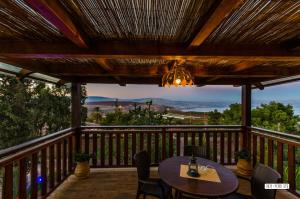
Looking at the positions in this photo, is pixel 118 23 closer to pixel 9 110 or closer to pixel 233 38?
pixel 233 38

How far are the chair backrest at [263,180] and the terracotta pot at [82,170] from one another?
300cm

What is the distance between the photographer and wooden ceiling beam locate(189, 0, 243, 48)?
3.55ft

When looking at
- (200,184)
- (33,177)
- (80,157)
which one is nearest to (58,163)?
(80,157)

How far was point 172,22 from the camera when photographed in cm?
156

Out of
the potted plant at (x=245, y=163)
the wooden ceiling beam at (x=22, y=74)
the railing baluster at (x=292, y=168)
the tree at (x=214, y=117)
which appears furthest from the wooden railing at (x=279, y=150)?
the wooden ceiling beam at (x=22, y=74)

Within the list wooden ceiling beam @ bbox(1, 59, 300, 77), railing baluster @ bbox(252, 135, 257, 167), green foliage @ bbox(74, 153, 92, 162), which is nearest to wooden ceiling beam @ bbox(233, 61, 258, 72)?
wooden ceiling beam @ bbox(1, 59, 300, 77)

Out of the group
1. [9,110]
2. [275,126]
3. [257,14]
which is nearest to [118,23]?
[257,14]

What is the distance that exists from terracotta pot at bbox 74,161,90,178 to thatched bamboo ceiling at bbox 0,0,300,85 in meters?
2.28

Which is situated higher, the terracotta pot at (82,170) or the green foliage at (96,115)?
the green foliage at (96,115)

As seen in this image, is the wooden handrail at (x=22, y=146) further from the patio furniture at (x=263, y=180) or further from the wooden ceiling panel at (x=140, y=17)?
the patio furniture at (x=263, y=180)

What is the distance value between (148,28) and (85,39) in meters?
0.62

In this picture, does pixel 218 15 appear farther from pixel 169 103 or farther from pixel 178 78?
pixel 169 103

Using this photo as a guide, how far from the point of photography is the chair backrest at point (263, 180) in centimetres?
199

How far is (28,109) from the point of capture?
703 centimetres
